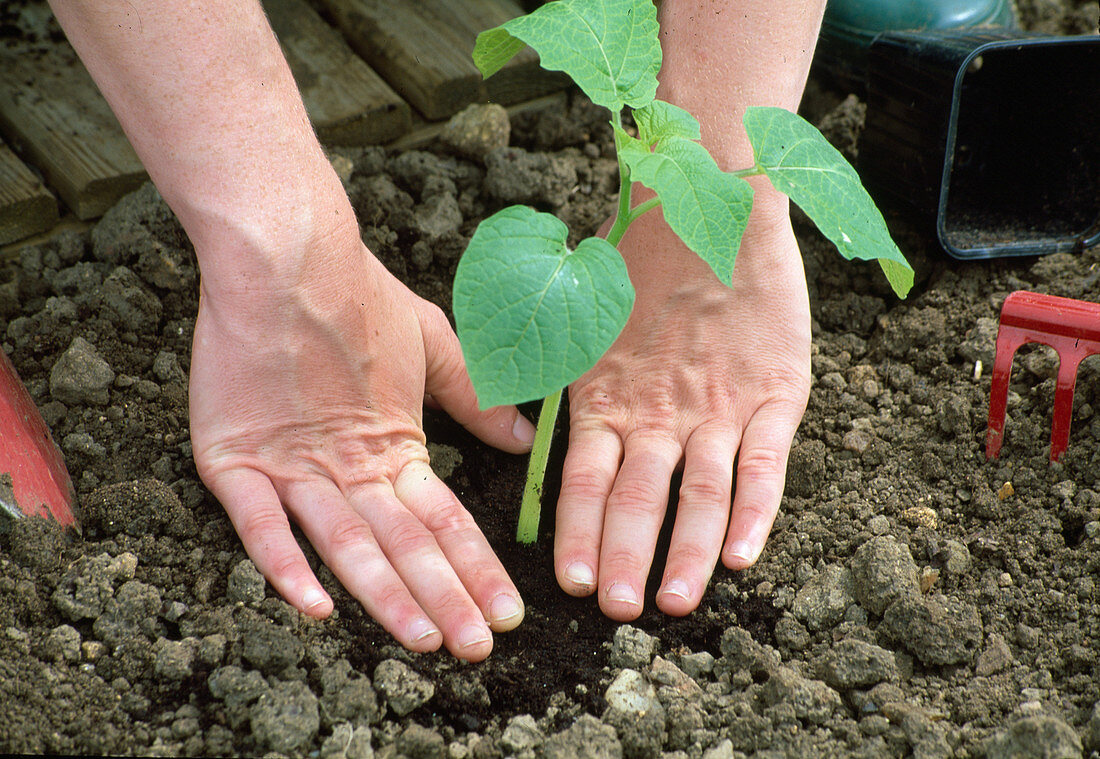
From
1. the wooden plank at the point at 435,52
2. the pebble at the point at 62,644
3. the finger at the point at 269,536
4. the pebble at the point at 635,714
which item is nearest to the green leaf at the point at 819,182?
the pebble at the point at 635,714

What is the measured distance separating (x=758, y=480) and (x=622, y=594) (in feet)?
1.08

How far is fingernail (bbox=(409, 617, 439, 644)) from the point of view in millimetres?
1318

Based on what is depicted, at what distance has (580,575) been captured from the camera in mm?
1430

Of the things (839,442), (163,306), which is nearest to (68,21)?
(163,306)

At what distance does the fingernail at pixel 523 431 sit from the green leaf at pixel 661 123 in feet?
2.05

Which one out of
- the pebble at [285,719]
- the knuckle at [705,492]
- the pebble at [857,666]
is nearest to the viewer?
A: the pebble at [285,719]

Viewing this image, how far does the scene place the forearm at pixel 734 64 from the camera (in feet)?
5.43

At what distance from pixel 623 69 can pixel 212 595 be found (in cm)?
98

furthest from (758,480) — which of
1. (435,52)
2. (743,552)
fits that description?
(435,52)

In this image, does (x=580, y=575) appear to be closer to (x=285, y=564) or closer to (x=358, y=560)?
(x=358, y=560)

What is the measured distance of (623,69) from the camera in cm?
121

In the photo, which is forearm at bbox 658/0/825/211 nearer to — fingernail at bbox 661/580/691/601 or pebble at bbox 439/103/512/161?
pebble at bbox 439/103/512/161

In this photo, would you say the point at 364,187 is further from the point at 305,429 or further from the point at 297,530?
the point at 297,530

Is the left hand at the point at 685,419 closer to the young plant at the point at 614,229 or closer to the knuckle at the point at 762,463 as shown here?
the knuckle at the point at 762,463
